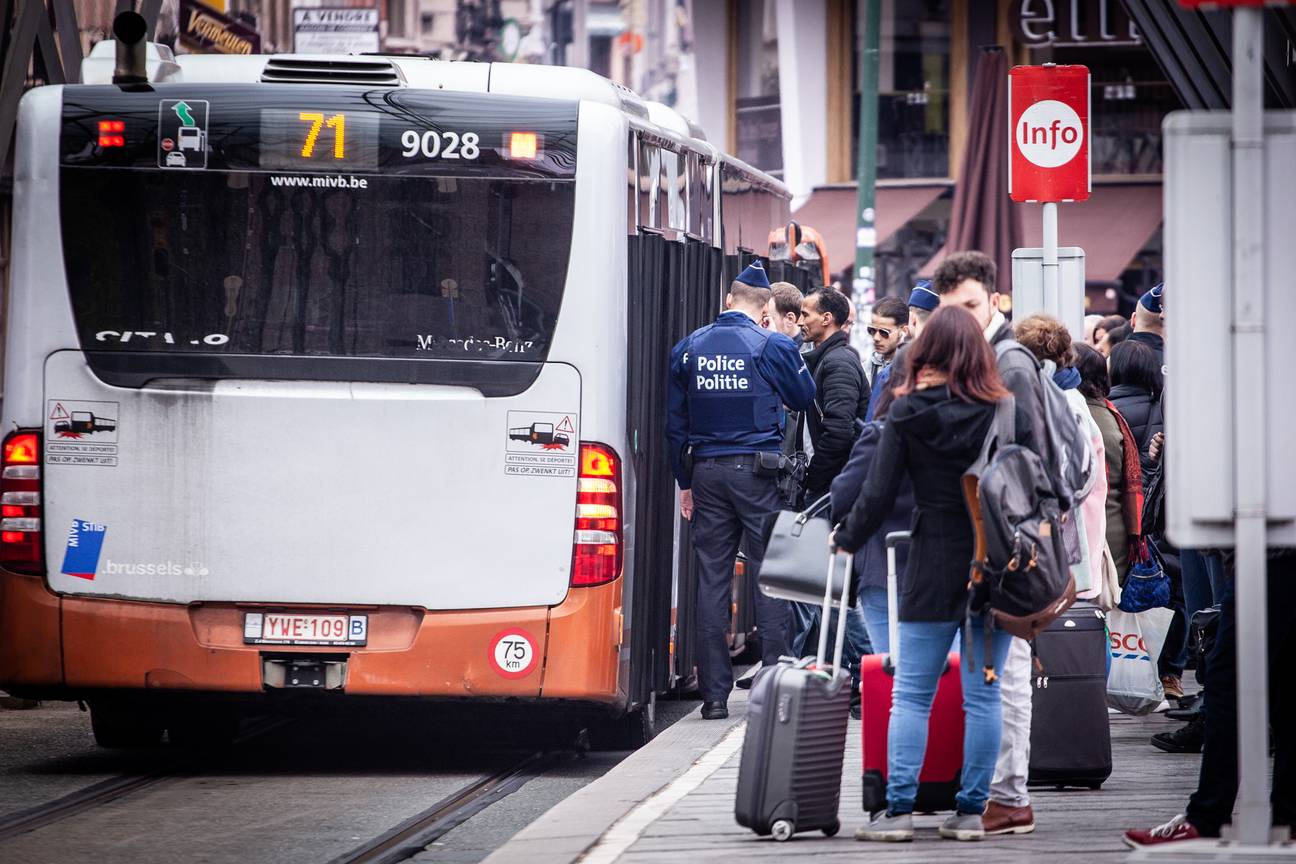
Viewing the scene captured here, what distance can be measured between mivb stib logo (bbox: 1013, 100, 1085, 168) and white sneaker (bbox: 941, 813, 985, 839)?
4672 millimetres

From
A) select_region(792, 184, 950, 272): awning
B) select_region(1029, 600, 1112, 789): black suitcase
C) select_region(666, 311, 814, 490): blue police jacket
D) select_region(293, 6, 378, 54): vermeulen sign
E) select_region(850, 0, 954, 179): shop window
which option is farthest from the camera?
select_region(850, 0, 954, 179): shop window

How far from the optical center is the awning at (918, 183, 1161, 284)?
3009 centimetres

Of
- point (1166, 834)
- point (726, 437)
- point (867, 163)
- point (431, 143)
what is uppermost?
point (867, 163)

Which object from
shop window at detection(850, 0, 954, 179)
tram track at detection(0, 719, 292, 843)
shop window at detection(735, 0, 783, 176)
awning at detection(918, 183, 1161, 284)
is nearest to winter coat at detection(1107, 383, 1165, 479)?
tram track at detection(0, 719, 292, 843)

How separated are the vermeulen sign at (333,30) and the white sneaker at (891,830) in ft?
61.3

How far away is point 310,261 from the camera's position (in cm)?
895

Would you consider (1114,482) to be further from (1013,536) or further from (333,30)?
(333,30)

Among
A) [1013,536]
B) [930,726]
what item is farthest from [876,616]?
[1013,536]

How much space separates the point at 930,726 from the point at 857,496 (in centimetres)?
88

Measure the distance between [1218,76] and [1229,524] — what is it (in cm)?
472

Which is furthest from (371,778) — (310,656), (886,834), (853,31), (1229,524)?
(853,31)

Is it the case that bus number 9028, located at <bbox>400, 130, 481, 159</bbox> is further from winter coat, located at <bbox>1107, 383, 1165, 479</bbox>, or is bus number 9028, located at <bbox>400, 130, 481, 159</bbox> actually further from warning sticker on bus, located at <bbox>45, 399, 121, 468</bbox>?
winter coat, located at <bbox>1107, 383, 1165, 479</bbox>

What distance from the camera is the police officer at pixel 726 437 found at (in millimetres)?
10188

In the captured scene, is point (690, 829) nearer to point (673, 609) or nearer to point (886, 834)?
point (886, 834)
